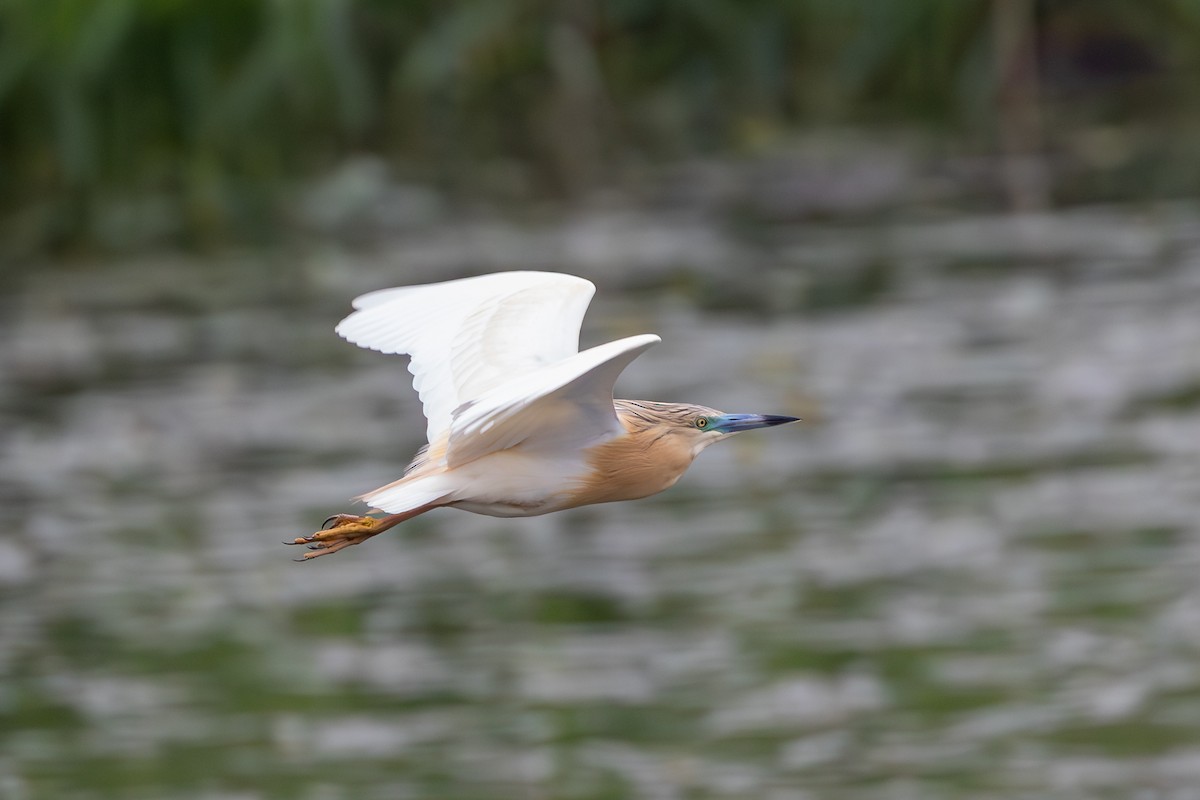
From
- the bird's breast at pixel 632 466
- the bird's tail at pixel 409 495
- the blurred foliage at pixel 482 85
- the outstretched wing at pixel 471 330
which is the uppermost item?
the blurred foliage at pixel 482 85

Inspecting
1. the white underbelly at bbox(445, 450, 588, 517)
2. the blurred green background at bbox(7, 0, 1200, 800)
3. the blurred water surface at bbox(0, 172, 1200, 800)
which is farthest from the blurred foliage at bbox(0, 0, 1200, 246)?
the white underbelly at bbox(445, 450, 588, 517)

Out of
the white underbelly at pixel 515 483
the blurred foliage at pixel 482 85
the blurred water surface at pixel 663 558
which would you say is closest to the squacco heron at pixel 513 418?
the white underbelly at pixel 515 483

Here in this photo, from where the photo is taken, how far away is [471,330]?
14.8ft

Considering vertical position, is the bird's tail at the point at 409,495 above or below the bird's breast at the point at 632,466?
below

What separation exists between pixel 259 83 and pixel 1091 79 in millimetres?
6290

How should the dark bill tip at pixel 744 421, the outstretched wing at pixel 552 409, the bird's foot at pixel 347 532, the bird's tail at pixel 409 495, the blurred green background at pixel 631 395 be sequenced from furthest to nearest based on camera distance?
the blurred green background at pixel 631 395, the dark bill tip at pixel 744 421, the bird's foot at pixel 347 532, the bird's tail at pixel 409 495, the outstretched wing at pixel 552 409

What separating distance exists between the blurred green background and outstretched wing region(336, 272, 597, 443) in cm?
172

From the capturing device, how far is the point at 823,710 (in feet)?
20.5

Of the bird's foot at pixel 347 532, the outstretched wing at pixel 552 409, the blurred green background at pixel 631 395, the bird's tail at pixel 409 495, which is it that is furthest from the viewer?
the blurred green background at pixel 631 395

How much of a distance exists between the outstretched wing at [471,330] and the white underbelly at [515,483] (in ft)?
0.58

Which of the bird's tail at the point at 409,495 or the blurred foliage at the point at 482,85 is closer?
the bird's tail at the point at 409,495

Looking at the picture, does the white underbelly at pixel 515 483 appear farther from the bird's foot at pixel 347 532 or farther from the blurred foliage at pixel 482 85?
the blurred foliage at pixel 482 85

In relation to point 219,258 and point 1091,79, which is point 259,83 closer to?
point 219,258

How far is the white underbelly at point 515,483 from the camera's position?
164 inches
